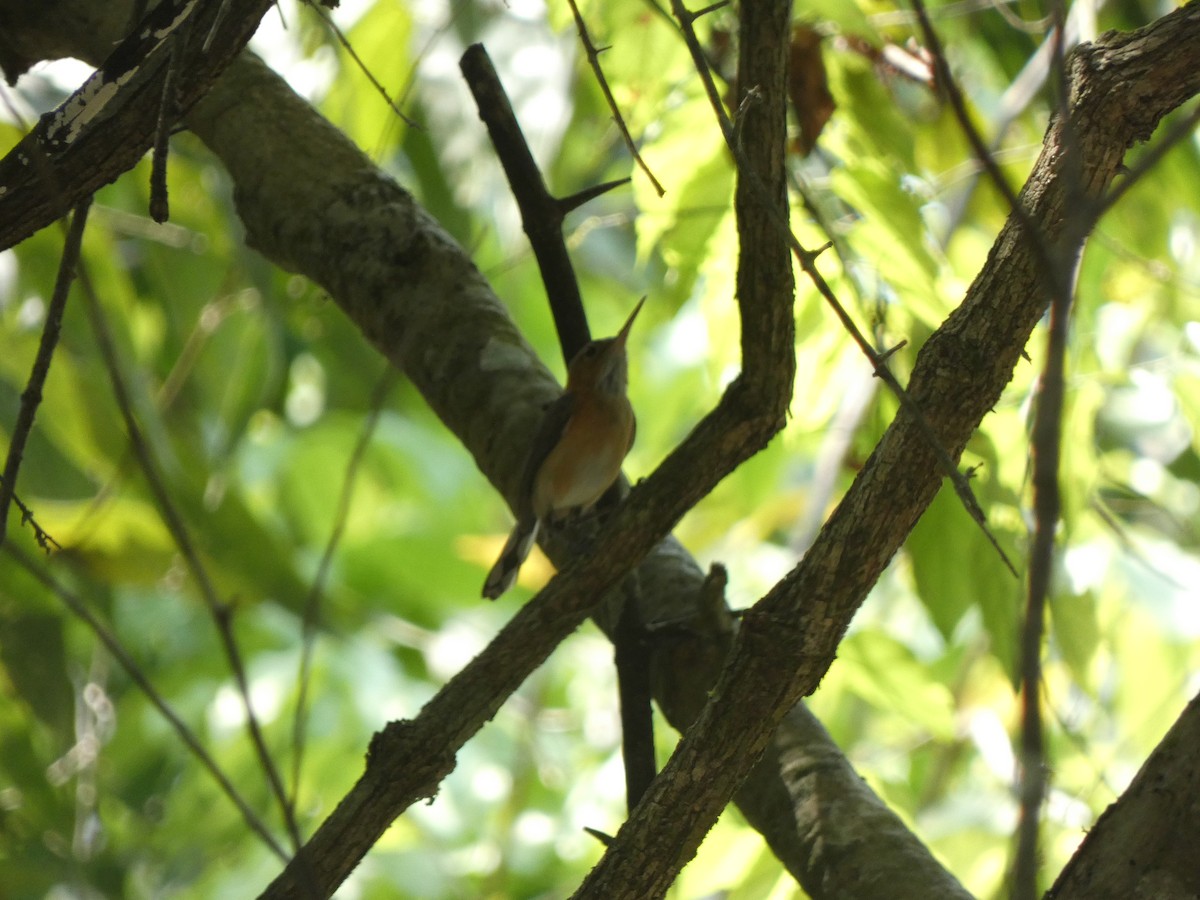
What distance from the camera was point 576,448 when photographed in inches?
147

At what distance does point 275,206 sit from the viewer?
9.41ft

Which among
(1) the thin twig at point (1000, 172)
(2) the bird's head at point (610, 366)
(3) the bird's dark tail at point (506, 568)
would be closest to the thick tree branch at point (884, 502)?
(1) the thin twig at point (1000, 172)

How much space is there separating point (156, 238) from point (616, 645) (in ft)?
7.76

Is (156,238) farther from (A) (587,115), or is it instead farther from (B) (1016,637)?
(B) (1016,637)

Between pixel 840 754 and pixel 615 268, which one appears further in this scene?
pixel 615 268

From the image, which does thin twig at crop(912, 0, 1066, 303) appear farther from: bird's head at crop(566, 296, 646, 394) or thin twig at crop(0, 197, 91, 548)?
bird's head at crop(566, 296, 646, 394)

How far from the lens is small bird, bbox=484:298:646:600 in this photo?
114 inches

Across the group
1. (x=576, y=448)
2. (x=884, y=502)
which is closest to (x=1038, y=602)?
(x=884, y=502)

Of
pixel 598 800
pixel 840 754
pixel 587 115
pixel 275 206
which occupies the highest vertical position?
pixel 587 115

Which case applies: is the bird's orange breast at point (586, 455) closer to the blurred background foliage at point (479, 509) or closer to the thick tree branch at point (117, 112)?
the blurred background foliage at point (479, 509)

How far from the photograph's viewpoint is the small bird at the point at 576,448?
288 centimetres

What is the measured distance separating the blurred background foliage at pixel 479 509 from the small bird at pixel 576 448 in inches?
9.1

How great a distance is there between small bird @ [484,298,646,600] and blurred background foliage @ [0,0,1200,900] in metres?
0.23

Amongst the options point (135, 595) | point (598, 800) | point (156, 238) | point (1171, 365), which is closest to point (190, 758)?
point (135, 595)
